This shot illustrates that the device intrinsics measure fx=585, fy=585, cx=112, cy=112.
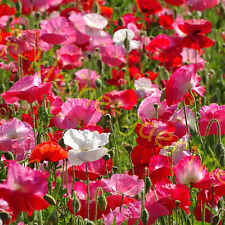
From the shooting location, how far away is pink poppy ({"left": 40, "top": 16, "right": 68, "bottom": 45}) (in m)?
2.69

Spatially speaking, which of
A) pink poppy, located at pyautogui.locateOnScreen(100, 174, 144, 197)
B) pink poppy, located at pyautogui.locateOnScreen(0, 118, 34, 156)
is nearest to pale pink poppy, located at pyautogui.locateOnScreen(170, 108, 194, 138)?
pink poppy, located at pyautogui.locateOnScreen(100, 174, 144, 197)

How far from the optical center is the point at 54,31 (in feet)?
9.09

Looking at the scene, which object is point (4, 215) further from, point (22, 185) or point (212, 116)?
point (212, 116)

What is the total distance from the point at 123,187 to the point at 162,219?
13cm

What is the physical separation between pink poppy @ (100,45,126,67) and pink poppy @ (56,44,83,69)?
173 mm

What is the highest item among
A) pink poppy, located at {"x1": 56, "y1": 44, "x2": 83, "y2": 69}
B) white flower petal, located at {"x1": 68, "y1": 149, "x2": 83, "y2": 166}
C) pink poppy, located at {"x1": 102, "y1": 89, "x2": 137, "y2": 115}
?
white flower petal, located at {"x1": 68, "y1": 149, "x2": 83, "y2": 166}

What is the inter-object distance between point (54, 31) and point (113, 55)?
0.34 metres

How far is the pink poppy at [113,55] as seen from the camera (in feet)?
9.55

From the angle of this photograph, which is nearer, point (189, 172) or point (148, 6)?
point (189, 172)

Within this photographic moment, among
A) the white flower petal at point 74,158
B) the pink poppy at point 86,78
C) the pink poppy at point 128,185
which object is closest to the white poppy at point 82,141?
the white flower petal at point 74,158

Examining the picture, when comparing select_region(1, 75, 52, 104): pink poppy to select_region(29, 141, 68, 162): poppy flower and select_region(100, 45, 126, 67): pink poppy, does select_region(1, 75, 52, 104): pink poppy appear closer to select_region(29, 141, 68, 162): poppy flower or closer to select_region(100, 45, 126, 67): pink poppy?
select_region(29, 141, 68, 162): poppy flower

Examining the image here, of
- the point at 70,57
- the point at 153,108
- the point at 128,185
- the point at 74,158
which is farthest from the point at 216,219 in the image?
the point at 70,57

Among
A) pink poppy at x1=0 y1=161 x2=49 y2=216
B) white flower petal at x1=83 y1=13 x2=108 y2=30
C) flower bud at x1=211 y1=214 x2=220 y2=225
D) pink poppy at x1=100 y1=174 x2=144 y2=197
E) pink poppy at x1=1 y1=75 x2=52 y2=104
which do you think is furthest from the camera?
→ white flower petal at x1=83 y1=13 x2=108 y2=30

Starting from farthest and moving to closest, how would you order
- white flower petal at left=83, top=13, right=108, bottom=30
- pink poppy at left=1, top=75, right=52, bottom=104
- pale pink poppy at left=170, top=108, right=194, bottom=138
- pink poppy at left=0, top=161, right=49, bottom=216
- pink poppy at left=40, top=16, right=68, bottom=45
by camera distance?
white flower petal at left=83, top=13, right=108, bottom=30
pink poppy at left=40, top=16, right=68, bottom=45
pale pink poppy at left=170, top=108, right=194, bottom=138
pink poppy at left=1, top=75, right=52, bottom=104
pink poppy at left=0, top=161, right=49, bottom=216
